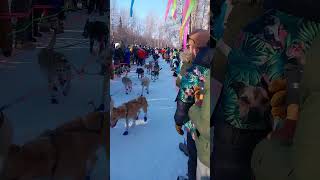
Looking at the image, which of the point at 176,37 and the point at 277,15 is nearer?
the point at 277,15

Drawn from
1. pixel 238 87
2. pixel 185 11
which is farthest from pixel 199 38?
pixel 238 87

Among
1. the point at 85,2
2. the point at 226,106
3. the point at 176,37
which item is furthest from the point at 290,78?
the point at 85,2

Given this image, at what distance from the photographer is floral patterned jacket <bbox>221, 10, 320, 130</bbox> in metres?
1.35

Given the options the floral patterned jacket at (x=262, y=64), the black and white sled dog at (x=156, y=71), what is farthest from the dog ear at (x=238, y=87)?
the black and white sled dog at (x=156, y=71)

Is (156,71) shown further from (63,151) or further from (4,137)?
(4,137)

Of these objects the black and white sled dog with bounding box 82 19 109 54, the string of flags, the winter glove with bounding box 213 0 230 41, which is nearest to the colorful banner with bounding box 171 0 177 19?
the string of flags

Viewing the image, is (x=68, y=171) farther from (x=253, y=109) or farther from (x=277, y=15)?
(x=277, y=15)

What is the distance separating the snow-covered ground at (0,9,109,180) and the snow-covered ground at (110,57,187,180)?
7cm

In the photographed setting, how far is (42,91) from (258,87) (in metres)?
0.84

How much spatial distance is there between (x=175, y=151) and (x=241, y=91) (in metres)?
0.41

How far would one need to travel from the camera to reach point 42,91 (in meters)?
1.50

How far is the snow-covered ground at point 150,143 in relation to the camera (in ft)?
5.04

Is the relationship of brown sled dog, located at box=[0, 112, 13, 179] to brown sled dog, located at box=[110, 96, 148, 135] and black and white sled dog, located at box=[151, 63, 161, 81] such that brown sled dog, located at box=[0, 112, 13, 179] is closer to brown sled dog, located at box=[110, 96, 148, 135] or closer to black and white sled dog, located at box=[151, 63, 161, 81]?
brown sled dog, located at box=[110, 96, 148, 135]

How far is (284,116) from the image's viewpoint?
133cm
